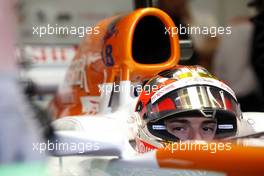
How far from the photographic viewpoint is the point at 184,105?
27.1 inches

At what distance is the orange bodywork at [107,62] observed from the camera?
0.87 m

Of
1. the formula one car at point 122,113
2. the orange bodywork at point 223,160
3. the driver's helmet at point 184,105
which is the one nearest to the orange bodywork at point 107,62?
the formula one car at point 122,113

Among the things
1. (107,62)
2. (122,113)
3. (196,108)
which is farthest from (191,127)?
(107,62)

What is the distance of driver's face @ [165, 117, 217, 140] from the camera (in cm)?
70

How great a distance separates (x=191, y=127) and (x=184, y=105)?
4 cm

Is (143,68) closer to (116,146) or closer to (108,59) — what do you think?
(108,59)

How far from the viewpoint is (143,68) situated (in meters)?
0.87

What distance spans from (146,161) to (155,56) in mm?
385

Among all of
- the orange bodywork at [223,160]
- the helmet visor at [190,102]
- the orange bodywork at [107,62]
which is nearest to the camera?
the orange bodywork at [223,160]

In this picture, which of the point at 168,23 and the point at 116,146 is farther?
the point at 168,23

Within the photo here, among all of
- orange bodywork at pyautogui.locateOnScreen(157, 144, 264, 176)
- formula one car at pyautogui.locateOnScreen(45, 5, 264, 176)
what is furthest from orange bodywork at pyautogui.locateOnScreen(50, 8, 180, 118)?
orange bodywork at pyautogui.locateOnScreen(157, 144, 264, 176)

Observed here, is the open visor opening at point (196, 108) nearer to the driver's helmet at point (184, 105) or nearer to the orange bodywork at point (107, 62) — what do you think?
the driver's helmet at point (184, 105)

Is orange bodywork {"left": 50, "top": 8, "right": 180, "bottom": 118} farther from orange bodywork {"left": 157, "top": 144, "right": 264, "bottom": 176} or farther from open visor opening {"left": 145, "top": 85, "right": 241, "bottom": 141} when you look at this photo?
orange bodywork {"left": 157, "top": 144, "right": 264, "bottom": 176}

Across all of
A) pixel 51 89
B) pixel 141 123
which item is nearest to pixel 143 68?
pixel 141 123
